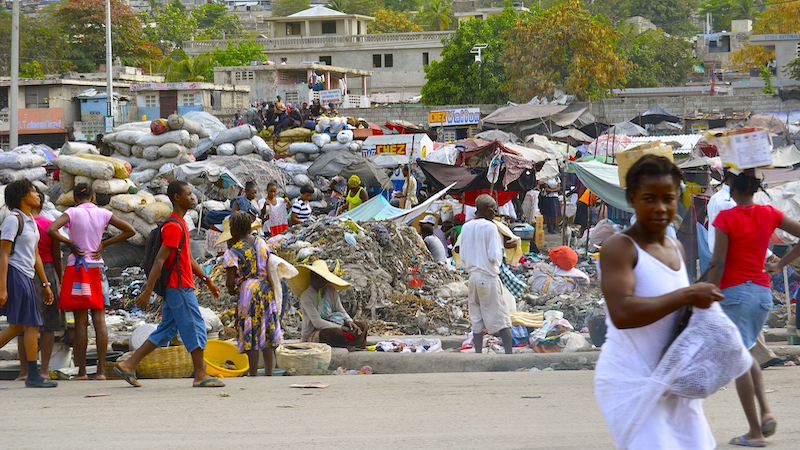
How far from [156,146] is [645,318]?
659 inches

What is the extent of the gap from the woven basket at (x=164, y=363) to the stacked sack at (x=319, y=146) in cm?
1455

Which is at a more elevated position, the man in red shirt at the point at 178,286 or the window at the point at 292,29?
the window at the point at 292,29

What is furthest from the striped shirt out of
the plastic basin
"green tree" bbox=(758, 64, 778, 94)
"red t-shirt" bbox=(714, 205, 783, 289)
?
"green tree" bbox=(758, 64, 778, 94)

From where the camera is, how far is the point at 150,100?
1533 inches

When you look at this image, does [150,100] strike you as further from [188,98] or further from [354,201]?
[354,201]

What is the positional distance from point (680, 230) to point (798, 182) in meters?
2.24

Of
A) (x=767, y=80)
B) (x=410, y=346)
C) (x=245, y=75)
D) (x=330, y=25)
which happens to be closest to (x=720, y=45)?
(x=330, y=25)

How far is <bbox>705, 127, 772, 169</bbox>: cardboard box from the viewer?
5.03m

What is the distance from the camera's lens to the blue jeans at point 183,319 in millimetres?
6449

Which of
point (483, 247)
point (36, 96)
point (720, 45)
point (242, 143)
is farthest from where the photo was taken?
point (720, 45)

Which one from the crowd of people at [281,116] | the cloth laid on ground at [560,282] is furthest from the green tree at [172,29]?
the cloth laid on ground at [560,282]

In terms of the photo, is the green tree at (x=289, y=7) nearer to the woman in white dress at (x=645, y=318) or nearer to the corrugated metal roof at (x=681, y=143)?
the corrugated metal roof at (x=681, y=143)

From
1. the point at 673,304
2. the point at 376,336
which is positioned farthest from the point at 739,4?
the point at 673,304

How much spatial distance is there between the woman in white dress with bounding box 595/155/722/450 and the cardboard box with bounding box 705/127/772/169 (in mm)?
2215
